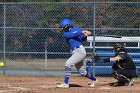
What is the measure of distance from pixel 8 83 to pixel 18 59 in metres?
3.78

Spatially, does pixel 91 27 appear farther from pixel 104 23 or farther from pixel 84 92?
pixel 84 92

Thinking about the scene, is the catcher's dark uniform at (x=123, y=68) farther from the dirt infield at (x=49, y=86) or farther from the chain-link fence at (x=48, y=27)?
the chain-link fence at (x=48, y=27)

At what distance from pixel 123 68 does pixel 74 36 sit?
173cm

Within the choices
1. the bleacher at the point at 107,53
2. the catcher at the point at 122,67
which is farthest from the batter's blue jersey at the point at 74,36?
the bleacher at the point at 107,53

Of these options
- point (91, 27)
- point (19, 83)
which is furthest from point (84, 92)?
point (91, 27)

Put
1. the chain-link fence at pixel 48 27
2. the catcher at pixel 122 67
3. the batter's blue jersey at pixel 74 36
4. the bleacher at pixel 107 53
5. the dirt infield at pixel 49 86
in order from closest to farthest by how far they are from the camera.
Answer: the dirt infield at pixel 49 86, the batter's blue jersey at pixel 74 36, the catcher at pixel 122 67, the bleacher at pixel 107 53, the chain-link fence at pixel 48 27

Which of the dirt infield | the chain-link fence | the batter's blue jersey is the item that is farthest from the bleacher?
the batter's blue jersey

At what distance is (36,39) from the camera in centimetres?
1892

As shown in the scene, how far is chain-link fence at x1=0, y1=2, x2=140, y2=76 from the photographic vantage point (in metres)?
18.4

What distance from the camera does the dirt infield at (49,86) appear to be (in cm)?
1325

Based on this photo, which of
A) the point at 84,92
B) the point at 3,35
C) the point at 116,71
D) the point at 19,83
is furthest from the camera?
the point at 3,35

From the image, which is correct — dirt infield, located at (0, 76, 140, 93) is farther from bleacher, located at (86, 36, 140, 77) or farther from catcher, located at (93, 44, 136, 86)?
bleacher, located at (86, 36, 140, 77)

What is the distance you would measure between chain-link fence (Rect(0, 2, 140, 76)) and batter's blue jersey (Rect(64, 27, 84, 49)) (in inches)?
168

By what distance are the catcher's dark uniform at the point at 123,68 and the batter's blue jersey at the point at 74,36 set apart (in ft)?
4.11
